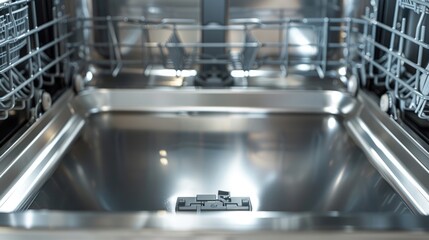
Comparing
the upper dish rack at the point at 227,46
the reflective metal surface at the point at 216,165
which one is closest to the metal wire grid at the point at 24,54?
the upper dish rack at the point at 227,46

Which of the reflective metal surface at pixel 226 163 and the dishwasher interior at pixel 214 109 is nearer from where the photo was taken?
the reflective metal surface at pixel 226 163

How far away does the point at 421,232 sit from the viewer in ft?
1.82

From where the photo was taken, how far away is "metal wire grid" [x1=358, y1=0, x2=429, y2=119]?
0.84m

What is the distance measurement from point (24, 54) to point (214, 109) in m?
0.38

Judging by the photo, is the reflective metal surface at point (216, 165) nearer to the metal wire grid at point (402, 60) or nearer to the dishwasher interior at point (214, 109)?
the dishwasher interior at point (214, 109)

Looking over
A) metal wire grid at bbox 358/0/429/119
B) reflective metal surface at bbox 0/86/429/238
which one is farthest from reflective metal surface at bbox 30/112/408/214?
metal wire grid at bbox 358/0/429/119

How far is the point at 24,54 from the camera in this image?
97cm

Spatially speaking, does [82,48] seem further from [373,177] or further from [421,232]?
[421,232]

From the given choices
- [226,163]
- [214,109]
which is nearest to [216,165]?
[226,163]

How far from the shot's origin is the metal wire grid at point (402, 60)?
2.77 feet

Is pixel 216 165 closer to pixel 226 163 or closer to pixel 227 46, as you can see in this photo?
pixel 226 163

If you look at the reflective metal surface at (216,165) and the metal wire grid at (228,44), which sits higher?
the metal wire grid at (228,44)

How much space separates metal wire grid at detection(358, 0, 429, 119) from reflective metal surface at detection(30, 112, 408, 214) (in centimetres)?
12

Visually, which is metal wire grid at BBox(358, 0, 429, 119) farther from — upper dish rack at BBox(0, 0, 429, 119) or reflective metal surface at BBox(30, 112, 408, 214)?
reflective metal surface at BBox(30, 112, 408, 214)
